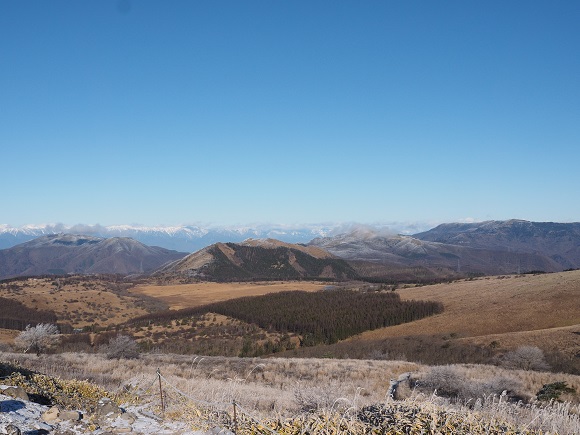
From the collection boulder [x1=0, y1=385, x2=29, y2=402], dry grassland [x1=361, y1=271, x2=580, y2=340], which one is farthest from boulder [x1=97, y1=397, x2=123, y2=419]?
dry grassland [x1=361, y1=271, x2=580, y2=340]

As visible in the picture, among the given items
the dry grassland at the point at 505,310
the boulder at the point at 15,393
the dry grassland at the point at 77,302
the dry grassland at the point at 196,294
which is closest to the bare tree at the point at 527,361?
the dry grassland at the point at 505,310

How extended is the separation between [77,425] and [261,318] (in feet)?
289

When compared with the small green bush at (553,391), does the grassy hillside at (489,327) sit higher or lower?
lower

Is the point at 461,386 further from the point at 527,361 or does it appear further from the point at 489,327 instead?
the point at 489,327

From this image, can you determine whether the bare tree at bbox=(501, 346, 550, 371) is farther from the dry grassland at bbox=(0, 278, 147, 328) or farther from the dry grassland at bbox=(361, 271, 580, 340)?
the dry grassland at bbox=(0, 278, 147, 328)

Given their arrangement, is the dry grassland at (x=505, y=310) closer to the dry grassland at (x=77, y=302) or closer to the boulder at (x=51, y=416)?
the boulder at (x=51, y=416)

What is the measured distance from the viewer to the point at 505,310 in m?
66.6

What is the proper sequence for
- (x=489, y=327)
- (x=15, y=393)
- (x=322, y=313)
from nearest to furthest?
(x=15, y=393) → (x=489, y=327) → (x=322, y=313)

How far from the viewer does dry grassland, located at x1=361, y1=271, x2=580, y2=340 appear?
59.2 metres

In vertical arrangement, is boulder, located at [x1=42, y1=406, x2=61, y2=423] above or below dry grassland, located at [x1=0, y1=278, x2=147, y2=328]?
above

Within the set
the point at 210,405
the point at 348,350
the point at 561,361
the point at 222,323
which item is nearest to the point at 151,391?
the point at 210,405

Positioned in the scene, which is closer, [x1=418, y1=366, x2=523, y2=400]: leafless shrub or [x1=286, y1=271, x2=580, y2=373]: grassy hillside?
[x1=418, y1=366, x2=523, y2=400]: leafless shrub

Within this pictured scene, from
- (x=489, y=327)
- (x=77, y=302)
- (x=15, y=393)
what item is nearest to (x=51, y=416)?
(x=15, y=393)

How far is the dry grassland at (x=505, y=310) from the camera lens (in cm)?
5925
